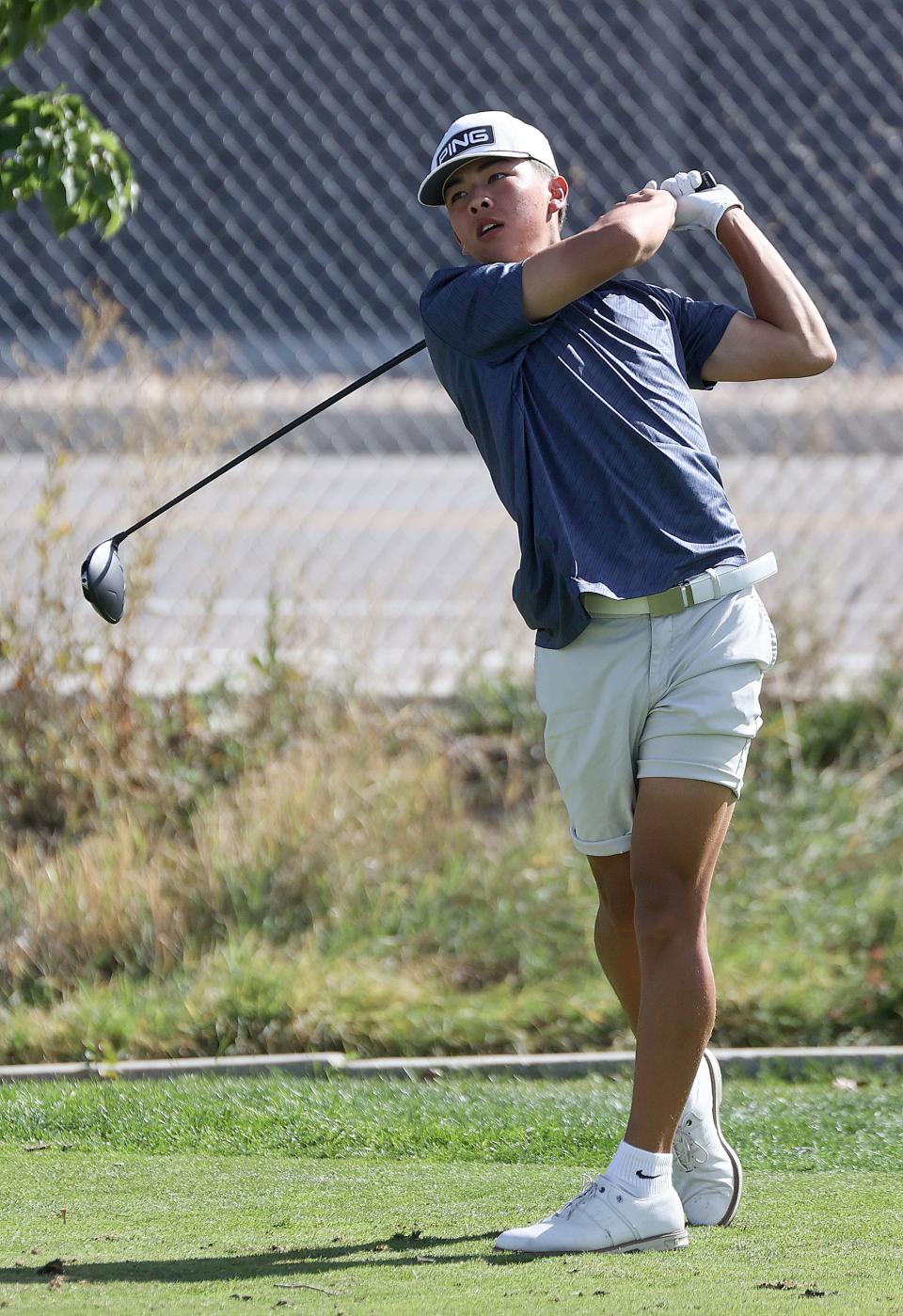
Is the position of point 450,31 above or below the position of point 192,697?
above

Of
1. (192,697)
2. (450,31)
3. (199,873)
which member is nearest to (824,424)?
(192,697)

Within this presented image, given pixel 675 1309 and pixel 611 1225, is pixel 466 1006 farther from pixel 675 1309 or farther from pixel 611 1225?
pixel 675 1309

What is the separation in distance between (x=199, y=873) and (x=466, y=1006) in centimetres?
87

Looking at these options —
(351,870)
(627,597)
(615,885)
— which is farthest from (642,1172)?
(351,870)

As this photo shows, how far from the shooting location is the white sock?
9.33 feet

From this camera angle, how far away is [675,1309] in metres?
2.52

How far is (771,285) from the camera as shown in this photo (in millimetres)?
3135

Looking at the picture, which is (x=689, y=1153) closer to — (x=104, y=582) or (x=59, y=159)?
(x=104, y=582)

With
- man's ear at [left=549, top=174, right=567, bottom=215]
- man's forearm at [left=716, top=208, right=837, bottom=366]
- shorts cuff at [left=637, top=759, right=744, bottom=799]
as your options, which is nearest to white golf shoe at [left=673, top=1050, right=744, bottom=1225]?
shorts cuff at [left=637, top=759, right=744, bottom=799]

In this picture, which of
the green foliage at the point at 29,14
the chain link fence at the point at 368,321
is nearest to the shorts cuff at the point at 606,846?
the green foliage at the point at 29,14

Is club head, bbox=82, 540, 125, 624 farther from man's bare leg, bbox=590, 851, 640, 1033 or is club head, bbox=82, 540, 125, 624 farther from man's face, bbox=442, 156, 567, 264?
man's bare leg, bbox=590, 851, 640, 1033

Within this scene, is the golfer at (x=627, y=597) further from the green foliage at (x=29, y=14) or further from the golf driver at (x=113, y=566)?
the green foliage at (x=29, y=14)

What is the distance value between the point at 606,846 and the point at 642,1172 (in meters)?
0.55

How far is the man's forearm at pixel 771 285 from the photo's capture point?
123 inches
